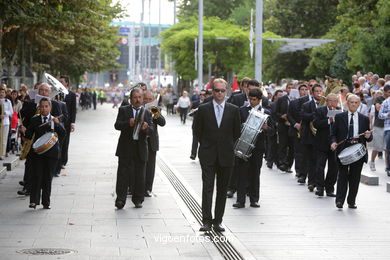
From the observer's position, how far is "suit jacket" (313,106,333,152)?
15.1 metres

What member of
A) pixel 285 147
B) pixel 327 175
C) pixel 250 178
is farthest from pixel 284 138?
pixel 250 178

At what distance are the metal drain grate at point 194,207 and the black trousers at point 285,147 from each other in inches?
90.5

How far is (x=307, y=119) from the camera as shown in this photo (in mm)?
16078

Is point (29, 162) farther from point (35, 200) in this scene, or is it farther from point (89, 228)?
point (89, 228)

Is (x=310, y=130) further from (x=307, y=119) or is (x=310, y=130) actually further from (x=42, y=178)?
(x=42, y=178)

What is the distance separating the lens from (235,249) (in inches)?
391

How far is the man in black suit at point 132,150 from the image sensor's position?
42.9 feet

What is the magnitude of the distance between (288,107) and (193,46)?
44.1m

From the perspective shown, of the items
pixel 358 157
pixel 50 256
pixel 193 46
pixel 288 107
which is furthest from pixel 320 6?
pixel 50 256

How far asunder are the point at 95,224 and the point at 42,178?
169cm

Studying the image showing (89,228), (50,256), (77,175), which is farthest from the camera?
(77,175)

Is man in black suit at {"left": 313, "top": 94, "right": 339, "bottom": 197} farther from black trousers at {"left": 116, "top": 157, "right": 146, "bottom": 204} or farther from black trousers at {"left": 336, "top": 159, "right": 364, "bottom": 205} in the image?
black trousers at {"left": 116, "top": 157, "right": 146, "bottom": 204}

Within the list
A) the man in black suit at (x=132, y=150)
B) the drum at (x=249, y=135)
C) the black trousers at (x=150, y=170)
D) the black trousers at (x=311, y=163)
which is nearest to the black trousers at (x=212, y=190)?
the drum at (x=249, y=135)

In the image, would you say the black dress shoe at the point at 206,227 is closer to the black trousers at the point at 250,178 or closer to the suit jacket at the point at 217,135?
the suit jacket at the point at 217,135
